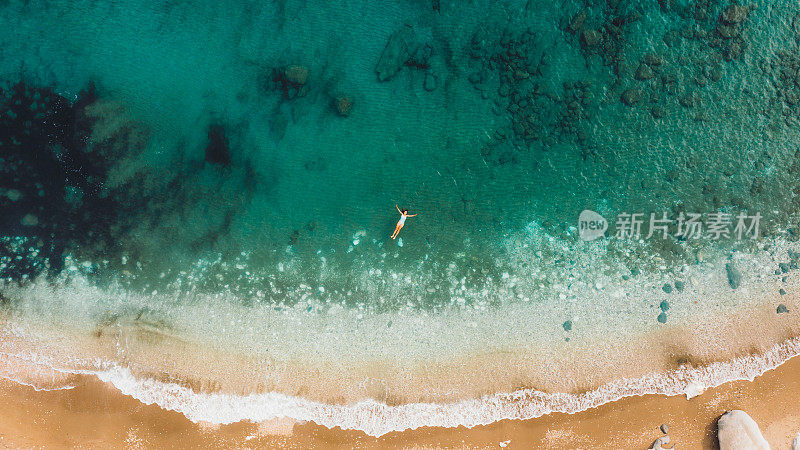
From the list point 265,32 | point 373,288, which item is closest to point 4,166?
point 265,32

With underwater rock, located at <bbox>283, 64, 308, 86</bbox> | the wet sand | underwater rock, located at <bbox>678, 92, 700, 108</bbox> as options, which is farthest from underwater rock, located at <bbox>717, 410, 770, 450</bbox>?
underwater rock, located at <bbox>283, 64, 308, 86</bbox>

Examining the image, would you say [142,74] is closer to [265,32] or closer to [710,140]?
[265,32]

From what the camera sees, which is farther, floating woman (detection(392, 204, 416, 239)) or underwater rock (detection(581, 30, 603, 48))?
underwater rock (detection(581, 30, 603, 48))

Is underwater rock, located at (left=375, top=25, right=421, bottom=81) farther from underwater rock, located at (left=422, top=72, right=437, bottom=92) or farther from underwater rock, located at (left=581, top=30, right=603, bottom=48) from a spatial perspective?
underwater rock, located at (left=581, top=30, right=603, bottom=48)

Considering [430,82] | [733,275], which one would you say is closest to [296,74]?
[430,82]

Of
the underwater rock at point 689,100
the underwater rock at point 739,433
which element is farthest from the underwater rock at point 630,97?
the underwater rock at point 739,433

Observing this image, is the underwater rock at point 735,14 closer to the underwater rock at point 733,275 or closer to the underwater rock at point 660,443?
the underwater rock at point 733,275
